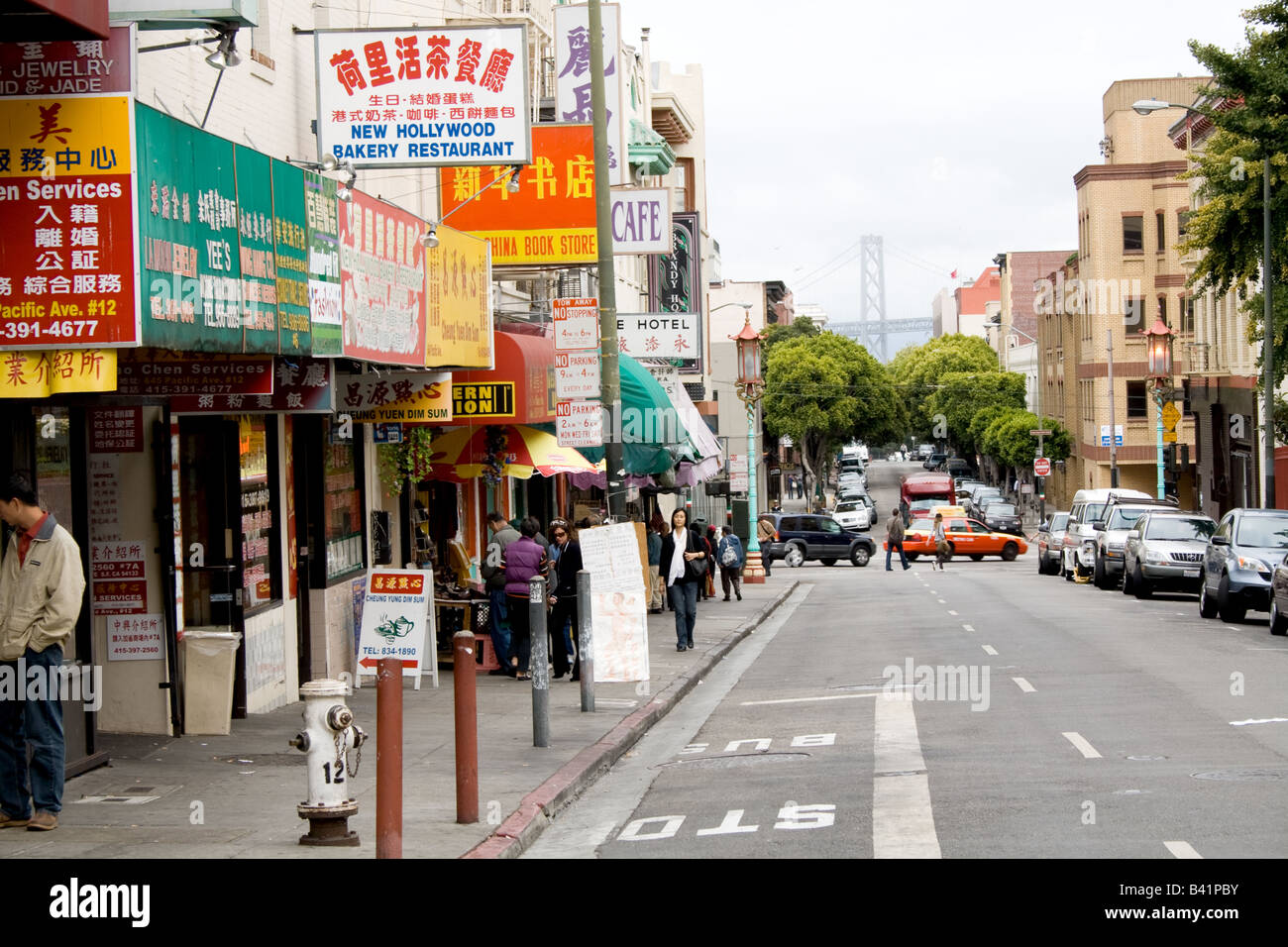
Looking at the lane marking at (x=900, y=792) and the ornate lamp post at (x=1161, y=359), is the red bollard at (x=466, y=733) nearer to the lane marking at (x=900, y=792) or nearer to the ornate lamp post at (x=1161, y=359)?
the lane marking at (x=900, y=792)

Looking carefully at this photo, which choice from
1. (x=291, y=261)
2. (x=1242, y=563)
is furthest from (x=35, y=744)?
(x=1242, y=563)

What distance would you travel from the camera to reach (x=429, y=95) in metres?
15.2

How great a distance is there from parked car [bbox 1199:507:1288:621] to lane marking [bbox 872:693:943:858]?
12.1m

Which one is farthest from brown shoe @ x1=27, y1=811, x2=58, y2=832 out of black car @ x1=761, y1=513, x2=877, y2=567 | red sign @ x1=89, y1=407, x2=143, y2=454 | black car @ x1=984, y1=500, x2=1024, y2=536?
black car @ x1=984, y1=500, x2=1024, y2=536

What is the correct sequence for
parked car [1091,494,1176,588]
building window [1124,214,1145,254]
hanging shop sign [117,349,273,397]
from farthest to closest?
building window [1124,214,1145,254], parked car [1091,494,1176,588], hanging shop sign [117,349,273,397]

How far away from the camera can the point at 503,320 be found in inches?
942

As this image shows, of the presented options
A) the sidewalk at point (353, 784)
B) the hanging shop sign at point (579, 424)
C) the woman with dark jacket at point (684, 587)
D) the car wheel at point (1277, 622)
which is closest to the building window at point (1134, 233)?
the car wheel at point (1277, 622)

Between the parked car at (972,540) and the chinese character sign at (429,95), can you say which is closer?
the chinese character sign at (429,95)

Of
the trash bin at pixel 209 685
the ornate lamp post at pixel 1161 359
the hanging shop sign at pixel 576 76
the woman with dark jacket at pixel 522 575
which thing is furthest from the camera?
the ornate lamp post at pixel 1161 359

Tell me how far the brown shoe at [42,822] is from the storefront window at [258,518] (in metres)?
5.07

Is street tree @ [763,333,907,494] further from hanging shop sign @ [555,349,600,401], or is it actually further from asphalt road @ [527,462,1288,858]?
hanging shop sign @ [555,349,600,401]

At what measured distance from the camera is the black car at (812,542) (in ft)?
178

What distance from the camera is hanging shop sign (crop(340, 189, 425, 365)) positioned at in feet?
45.0
